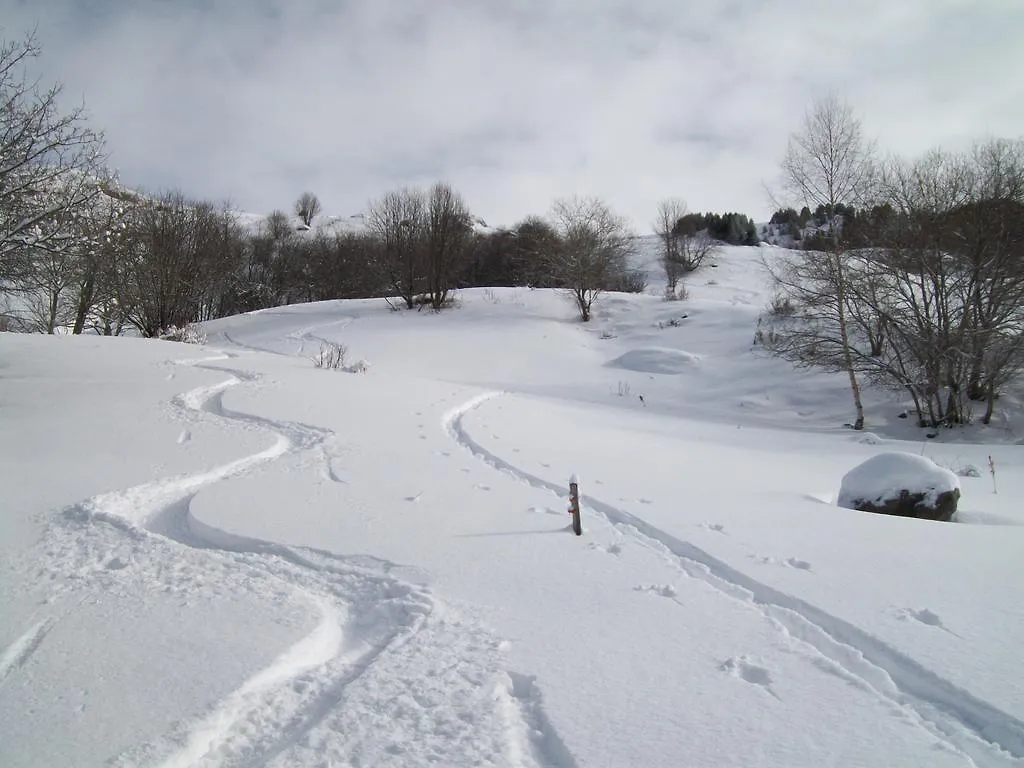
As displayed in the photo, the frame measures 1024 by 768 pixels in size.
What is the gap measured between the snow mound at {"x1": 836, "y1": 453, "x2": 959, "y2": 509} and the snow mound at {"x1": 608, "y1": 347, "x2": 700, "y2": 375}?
13.2m

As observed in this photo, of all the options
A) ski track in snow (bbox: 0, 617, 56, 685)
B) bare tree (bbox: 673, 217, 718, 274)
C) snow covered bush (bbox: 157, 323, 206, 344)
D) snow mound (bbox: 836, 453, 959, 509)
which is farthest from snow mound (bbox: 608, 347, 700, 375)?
bare tree (bbox: 673, 217, 718, 274)

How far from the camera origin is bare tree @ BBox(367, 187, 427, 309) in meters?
29.5

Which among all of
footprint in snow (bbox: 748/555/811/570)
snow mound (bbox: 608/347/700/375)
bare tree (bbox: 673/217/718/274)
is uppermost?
bare tree (bbox: 673/217/718/274)

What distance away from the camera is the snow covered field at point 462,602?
98.0 inches

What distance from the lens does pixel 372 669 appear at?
2.95 metres

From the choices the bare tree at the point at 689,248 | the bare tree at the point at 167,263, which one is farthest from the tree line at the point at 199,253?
the bare tree at the point at 689,248

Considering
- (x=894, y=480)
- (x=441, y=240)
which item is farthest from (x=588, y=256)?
(x=894, y=480)

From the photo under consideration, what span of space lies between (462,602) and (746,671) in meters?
1.68

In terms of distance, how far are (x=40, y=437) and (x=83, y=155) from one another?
15.8 feet

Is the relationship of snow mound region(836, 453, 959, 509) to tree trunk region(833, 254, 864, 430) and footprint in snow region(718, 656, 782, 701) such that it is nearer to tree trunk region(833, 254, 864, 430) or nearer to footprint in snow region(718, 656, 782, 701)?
footprint in snow region(718, 656, 782, 701)

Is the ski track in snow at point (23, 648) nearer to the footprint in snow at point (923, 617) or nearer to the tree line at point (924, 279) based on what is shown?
the footprint in snow at point (923, 617)

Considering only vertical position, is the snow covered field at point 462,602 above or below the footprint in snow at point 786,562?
above

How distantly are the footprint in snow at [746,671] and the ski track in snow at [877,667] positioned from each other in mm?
340

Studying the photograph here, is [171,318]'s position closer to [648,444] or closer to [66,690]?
[648,444]
